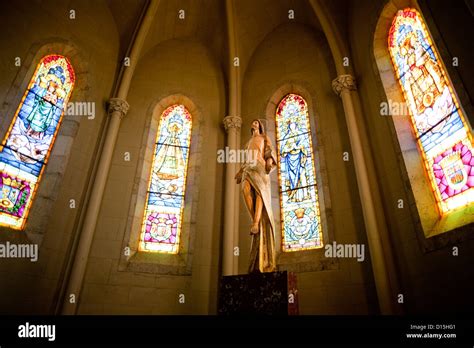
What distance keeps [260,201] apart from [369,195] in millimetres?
2709

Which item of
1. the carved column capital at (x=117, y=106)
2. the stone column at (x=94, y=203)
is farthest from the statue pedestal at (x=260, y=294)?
the carved column capital at (x=117, y=106)

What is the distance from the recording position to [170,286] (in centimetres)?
631

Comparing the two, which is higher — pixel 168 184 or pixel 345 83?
pixel 345 83

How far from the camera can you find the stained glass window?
4.76 m

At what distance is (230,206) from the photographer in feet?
22.7

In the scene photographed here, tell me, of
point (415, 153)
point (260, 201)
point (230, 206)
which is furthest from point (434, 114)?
point (230, 206)

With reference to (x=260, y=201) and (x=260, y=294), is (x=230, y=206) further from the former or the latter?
(x=260, y=294)

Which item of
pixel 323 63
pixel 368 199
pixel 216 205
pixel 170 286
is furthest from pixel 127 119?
pixel 368 199

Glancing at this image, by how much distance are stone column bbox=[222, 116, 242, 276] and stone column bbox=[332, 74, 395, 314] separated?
2.53 meters

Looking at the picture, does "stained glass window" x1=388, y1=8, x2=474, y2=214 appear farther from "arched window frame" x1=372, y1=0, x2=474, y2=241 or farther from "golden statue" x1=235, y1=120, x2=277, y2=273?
"golden statue" x1=235, y1=120, x2=277, y2=273

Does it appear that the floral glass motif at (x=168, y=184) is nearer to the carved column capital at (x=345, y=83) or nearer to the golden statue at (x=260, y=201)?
the golden statue at (x=260, y=201)

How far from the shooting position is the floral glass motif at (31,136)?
578 centimetres

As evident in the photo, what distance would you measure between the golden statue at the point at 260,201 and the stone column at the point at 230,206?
2279 mm

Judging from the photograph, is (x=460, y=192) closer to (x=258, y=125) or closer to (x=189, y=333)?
(x=258, y=125)
